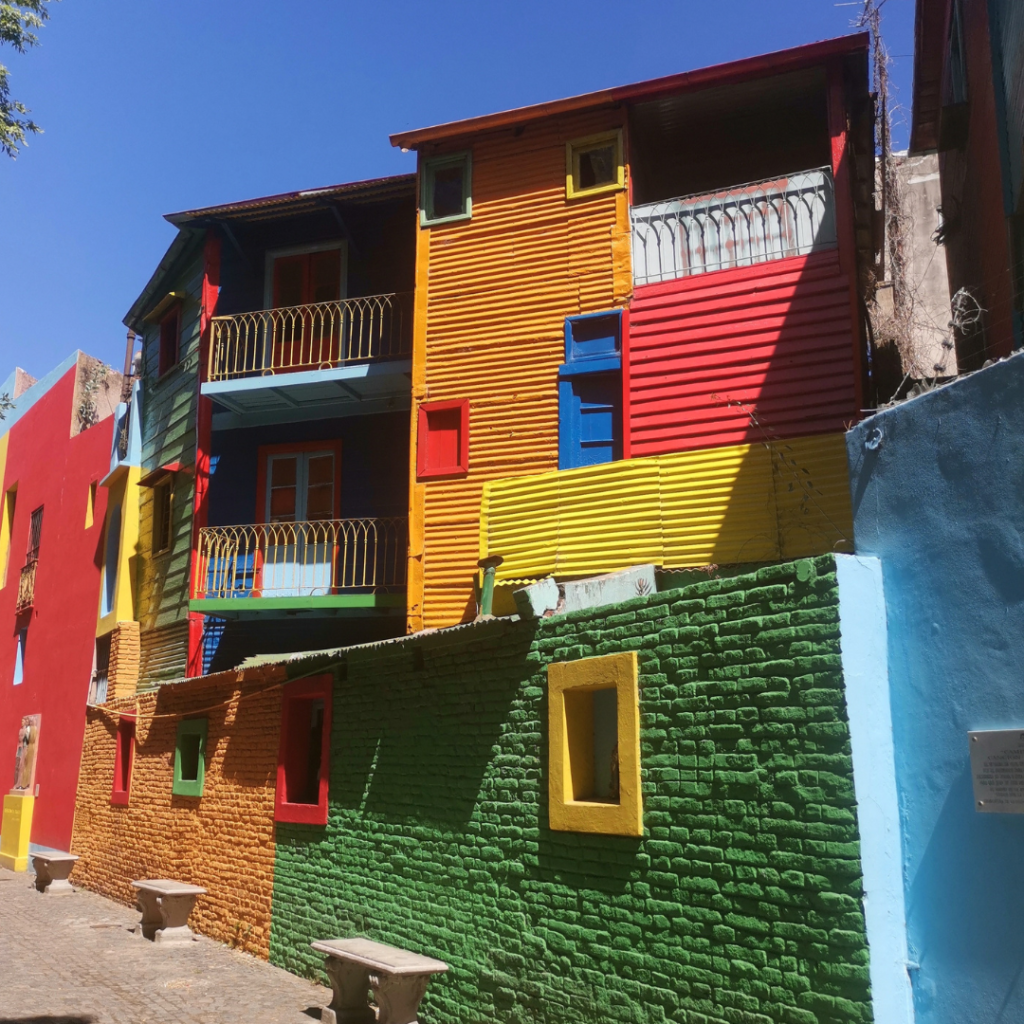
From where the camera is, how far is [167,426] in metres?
Answer: 17.5

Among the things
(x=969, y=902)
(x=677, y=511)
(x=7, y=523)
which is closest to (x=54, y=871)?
(x=7, y=523)

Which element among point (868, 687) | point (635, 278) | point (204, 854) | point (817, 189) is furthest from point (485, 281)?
point (868, 687)

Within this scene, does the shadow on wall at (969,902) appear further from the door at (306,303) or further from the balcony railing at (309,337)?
the door at (306,303)

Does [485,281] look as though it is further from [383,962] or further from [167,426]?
[383,962]

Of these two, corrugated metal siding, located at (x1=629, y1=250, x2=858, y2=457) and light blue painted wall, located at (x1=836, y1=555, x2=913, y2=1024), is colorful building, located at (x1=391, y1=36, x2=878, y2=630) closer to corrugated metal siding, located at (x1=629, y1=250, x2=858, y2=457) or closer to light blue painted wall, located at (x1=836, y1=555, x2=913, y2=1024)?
corrugated metal siding, located at (x1=629, y1=250, x2=858, y2=457)

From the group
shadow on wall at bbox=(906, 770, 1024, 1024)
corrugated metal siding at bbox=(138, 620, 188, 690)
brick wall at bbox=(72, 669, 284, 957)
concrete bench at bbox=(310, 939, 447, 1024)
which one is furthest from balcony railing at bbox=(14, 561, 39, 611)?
shadow on wall at bbox=(906, 770, 1024, 1024)

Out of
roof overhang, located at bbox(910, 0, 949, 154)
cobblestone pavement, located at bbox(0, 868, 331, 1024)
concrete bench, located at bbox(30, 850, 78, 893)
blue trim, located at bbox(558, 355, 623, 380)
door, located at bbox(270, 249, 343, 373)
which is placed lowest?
cobblestone pavement, located at bbox(0, 868, 331, 1024)

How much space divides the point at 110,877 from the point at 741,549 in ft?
35.9

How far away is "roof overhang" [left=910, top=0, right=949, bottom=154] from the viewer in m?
13.7

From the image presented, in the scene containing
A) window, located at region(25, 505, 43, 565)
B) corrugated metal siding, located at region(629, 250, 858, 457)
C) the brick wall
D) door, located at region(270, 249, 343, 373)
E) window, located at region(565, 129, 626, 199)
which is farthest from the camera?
window, located at region(25, 505, 43, 565)

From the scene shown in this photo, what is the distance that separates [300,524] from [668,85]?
24.3 feet

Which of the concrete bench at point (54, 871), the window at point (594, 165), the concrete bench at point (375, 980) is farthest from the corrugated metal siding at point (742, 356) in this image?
the concrete bench at point (54, 871)

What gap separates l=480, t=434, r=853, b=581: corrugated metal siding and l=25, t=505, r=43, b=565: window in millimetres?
14472

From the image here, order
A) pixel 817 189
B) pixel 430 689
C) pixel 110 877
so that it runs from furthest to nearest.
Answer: pixel 110 877, pixel 817 189, pixel 430 689
